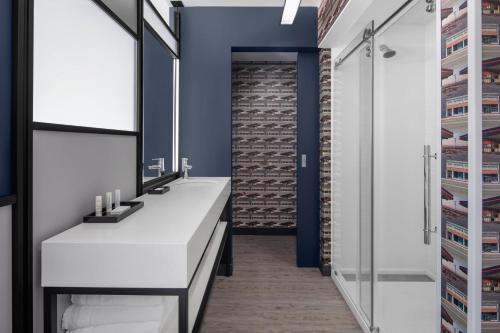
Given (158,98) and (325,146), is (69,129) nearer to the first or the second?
(158,98)

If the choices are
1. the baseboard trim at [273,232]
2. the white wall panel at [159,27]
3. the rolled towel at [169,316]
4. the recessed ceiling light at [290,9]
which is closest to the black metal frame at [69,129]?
the rolled towel at [169,316]

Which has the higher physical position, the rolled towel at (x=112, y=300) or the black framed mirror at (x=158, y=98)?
the black framed mirror at (x=158, y=98)

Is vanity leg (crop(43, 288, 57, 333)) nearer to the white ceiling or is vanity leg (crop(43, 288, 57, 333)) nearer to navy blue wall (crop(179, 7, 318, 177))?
navy blue wall (crop(179, 7, 318, 177))

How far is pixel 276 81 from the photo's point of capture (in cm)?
527

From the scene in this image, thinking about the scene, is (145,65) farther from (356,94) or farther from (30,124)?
(356,94)

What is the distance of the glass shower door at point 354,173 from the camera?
8.38 feet

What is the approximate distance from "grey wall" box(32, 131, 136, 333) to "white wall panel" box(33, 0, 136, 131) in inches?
3.6

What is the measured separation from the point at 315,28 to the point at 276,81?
5.64 feet

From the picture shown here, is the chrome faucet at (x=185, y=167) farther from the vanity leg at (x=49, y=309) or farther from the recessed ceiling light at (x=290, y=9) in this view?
the vanity leg at (x=49, y=309)

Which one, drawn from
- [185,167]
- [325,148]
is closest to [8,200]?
[185,167]

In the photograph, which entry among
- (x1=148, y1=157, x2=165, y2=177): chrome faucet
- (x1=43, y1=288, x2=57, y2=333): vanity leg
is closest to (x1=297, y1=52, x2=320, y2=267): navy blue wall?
(x1=148, y1=157, x2=165, y2=177): chrome faucet

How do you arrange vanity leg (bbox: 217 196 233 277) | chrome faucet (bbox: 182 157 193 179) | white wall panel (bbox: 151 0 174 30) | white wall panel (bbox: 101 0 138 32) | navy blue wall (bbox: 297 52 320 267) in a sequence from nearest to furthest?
white wall panel (bbox: 101 0 138 32) → white wall panel (bbox: 151 0 174 30) → chrome faucet (bbox: 182 157 193 179) → vanity leg (bbox: 217 196 233 277) → navy blue wall (bbox: 297 52 320 267)

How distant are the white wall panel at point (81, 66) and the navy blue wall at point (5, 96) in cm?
14

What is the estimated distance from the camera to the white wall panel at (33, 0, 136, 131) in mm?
1396
